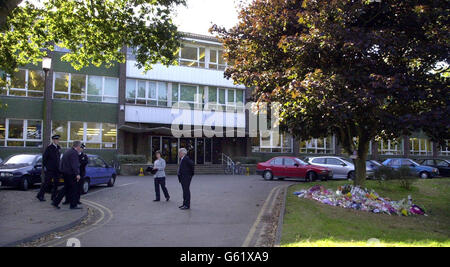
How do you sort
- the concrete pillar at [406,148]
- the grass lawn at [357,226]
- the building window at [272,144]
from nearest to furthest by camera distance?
the grass lawn at [357,226]
the building window at [272,144]
the concrete pillar at [406,148]

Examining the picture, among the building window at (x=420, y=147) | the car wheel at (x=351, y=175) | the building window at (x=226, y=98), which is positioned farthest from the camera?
the building window at (x=420, y=147)

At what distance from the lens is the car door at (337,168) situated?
68.7 feet

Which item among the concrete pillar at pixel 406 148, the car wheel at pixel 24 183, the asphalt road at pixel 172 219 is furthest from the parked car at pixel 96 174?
the concrete pillar at pixel 406 148

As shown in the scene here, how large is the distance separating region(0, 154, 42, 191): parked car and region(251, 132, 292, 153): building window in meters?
20.1

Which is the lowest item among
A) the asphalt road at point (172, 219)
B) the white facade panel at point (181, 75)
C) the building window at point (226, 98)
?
the asphalt road at point (172, 219)

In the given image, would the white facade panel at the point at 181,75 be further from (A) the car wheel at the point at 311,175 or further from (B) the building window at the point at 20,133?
(A) the car wheel at the point at 311,175

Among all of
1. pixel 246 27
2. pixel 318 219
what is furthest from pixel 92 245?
pixel 246 27

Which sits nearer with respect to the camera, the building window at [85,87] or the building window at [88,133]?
the building window at [88,133]

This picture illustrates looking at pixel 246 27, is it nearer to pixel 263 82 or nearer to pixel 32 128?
pixel 263 82

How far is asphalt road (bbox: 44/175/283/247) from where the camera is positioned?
6727 millimetres

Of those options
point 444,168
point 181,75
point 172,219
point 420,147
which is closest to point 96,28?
point 172,219

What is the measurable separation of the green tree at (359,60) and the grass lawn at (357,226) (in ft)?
7.47

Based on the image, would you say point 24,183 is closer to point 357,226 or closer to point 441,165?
point 357,226

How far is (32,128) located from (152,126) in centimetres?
812
